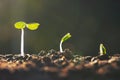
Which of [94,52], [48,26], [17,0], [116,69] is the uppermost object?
[17,0]

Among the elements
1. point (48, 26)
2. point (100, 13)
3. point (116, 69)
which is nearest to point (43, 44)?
→ point (48, 26)

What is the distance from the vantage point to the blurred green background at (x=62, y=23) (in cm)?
326

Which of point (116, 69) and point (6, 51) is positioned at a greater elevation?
point (6, 51)

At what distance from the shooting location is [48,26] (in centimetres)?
345

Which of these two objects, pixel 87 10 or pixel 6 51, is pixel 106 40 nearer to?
pixel 87 10

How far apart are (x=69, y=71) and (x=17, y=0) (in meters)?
3.15

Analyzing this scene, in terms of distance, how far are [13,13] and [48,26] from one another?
0.48 meters

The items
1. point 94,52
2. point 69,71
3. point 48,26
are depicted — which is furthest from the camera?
point 48,26

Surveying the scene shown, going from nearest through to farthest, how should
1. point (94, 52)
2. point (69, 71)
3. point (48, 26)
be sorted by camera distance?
point (69, 71)
point (94, 52)
point (48, 26)

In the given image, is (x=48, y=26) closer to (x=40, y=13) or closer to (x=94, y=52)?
(x=40, y=13)

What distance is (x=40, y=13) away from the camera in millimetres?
3494

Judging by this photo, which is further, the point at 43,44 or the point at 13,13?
the point at 13,13

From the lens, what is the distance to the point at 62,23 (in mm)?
3410

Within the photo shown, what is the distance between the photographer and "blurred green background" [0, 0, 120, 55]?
326 cm
